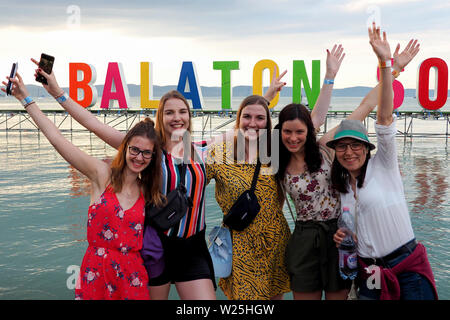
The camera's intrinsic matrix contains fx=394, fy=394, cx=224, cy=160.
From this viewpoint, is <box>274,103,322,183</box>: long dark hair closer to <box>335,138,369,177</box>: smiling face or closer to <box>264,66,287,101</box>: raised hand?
<box>335,138,369,177</box>: smiling face

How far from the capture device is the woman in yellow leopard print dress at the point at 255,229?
341 cm

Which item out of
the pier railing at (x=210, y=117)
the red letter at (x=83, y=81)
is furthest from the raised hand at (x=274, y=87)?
the red letter at (x=83, y=81)

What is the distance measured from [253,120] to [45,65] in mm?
1830

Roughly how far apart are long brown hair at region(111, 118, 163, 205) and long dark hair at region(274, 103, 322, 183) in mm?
1060

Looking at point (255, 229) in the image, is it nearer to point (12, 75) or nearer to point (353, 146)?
point (353, 146)

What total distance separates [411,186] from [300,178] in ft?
31.9

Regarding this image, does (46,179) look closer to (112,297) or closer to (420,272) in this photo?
(112,297)

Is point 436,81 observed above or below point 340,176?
above

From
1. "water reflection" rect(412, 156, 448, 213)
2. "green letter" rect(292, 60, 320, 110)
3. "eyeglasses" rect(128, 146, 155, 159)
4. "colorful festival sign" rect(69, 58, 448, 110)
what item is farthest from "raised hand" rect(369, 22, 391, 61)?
"green letter" rect(292, 60, 320, 110)

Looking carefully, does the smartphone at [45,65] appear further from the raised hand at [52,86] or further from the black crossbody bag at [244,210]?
the black crossbody bag at [244,210]

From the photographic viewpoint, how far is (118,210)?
9.59ft

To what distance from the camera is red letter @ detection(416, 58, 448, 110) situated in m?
18.7

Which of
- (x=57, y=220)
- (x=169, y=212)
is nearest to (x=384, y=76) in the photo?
(x=169, y=212)

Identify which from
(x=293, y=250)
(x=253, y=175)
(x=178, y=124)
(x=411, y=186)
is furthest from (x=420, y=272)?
(x=411, y=186)
